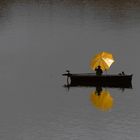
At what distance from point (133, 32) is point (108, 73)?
35.0 m

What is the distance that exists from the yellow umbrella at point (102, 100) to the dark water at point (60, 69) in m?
0.69

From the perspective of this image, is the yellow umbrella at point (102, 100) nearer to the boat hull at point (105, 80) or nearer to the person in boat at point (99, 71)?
the boat hull at point (105, 80)

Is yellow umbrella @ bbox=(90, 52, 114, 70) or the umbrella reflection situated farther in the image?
yellow umbrella @ bbox=(90, 52, 114, 70)

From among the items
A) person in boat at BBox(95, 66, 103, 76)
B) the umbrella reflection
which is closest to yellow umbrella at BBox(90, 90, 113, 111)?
the umbrella reflection

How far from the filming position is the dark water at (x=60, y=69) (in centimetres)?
5409

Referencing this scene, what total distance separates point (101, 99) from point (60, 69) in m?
12.9

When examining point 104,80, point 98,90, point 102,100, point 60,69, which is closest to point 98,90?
point 98,90

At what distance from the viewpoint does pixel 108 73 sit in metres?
73.2

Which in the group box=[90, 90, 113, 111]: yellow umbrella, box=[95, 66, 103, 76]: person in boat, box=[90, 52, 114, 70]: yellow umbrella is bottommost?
box=[90, 90, 113, 111]: yellow umbrella

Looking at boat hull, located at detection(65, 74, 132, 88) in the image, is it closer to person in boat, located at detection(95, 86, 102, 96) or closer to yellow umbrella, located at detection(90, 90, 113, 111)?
person in boat, located at detection(95, 86, 102, 96)

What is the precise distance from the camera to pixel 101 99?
2532 inches

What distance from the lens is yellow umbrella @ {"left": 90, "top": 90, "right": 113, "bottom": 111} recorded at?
6134 cm

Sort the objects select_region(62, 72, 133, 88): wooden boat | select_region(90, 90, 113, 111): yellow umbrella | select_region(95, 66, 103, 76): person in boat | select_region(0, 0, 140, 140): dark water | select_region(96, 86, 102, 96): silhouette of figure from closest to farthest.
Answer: select_region(0, 0, 140, 140): dark water < select_region(90, 90, 113, 111): yellow umbrella < select_region(96, 86, 102, 96): silhouette of figure < select_region(62, 72, 133, 88): wooden boat < select_region(95, 66, 103, 76): person in boat

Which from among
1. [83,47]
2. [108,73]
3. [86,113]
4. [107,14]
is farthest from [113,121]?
[107,14]
